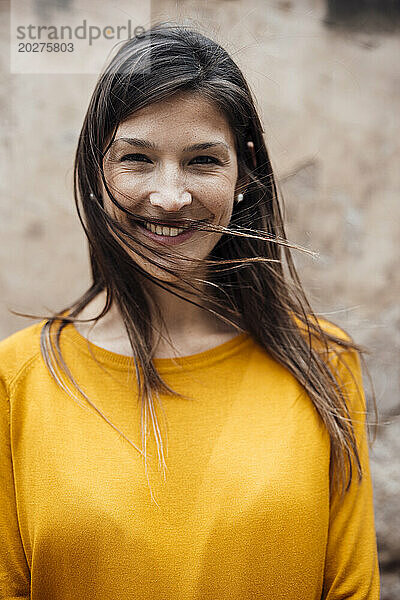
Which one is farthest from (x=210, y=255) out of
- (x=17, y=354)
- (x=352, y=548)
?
(x=352, y=548)

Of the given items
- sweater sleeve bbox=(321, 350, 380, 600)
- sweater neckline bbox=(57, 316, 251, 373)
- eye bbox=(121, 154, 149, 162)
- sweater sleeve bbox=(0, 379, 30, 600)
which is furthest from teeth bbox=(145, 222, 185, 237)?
sweater sleeve bbox=(321, 350, 380, 600)

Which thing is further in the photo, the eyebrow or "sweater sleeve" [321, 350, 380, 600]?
"sweater sleeve" [321, 350, 380, 600]

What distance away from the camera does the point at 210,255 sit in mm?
1145

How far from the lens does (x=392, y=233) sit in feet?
5.67

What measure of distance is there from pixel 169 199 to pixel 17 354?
0.41 m

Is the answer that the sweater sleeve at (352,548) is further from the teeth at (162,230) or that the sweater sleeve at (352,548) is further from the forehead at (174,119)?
the forehead at (174,119)

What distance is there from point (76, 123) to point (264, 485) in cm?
107

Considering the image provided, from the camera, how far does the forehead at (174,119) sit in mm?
936

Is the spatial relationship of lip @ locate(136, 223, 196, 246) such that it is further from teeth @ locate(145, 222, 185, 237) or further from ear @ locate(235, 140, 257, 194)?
ear @ locate(235, 140, 257, 194)

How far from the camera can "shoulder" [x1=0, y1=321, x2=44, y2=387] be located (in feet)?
3.50

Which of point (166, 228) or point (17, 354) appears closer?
point (166, 228)

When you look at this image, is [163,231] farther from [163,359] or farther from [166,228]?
[163,359]

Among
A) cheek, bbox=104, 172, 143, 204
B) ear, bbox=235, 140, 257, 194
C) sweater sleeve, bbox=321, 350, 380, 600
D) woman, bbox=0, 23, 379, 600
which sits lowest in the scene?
sweater sleeve, bbox=321, 350, 380, 600

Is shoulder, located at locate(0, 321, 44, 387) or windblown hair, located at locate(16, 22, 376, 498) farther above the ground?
windblown hair, located at locate(16, 22, 376, 498)
